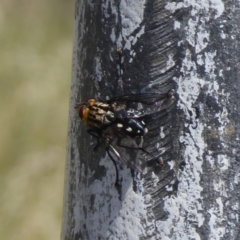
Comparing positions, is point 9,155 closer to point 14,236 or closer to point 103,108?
point 14,236

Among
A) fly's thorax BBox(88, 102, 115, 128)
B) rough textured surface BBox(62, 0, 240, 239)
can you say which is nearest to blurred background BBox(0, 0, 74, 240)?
fly's thorax BBox(88, 102, 115, 128)

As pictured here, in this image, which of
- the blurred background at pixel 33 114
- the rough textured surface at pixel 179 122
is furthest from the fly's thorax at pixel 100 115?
the blurred background at pixel 33 114

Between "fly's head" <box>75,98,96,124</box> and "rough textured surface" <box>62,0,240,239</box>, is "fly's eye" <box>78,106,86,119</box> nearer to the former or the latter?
"fly's head" <box>75,98,96,124</box>

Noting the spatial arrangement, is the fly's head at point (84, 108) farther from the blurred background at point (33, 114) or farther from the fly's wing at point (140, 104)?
the blurred background at point (33, 114)

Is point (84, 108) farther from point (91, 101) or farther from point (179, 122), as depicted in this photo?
point (179, 122)

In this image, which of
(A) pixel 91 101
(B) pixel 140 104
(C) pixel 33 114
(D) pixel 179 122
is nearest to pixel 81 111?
(A) pixel 91 101

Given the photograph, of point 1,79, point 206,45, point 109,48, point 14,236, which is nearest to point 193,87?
point 206,45
